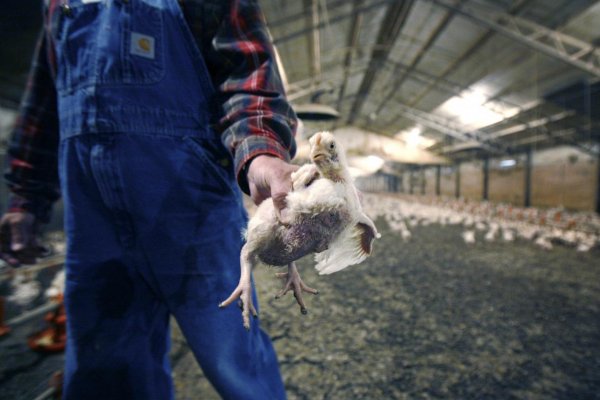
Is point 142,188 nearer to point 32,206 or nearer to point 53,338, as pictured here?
point 32,206

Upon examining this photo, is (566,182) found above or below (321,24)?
below

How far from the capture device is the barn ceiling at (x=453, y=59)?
669 cm

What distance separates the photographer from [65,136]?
2.83 feet

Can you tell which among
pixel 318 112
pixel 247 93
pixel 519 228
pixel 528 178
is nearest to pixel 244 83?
pixel 247 93

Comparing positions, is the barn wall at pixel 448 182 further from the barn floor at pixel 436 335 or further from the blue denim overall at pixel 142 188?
the blue denim overall at pixel 142 188

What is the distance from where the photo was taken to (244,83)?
2.48 ft

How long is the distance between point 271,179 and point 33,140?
→ 4.14ft

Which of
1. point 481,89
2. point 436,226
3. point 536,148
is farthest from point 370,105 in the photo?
point 536,148

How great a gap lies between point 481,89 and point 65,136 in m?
13.2

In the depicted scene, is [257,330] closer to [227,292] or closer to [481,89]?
[227,292]

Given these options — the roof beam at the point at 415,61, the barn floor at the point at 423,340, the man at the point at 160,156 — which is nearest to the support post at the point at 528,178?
the roof beam at the point at 415,61

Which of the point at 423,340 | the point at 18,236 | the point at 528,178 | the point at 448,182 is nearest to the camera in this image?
the point at 18,236

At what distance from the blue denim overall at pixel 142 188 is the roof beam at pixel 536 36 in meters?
8.36

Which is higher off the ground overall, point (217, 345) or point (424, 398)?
point (217, 345)
